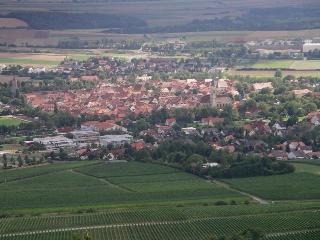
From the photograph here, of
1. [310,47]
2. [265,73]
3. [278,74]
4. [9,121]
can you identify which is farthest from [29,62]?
[9,121]

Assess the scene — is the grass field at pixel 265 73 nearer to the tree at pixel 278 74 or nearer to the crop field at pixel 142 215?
the tree at pixel 278 74

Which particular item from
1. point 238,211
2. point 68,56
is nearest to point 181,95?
point 68,56

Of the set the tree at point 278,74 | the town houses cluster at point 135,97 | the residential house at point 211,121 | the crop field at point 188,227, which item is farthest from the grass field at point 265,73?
the crop field at point 188,227

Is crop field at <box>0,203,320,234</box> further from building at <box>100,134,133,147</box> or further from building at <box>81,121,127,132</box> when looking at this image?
building at <box>81,121,127,132</box>

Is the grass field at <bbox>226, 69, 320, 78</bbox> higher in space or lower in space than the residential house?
lower

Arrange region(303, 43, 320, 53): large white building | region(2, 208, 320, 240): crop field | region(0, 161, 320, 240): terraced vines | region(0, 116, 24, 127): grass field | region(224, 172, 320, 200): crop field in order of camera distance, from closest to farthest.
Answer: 1. region(2, 208, 320, 240): crop field
2. region(0, 161, 320, 240): terraced vines
3. region(224, 172, 320, 200): crop field
4. region(0, 116, 24, 127): grass field
5. region(303, 43, 320, 53): large white building

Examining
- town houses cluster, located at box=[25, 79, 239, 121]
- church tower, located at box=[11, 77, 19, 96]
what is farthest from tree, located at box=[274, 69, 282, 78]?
church tower, located at box=[11, 77, 19, 96]

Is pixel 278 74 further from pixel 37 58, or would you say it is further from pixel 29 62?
pixel 37 58

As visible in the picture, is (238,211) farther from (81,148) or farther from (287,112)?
(287,112)
